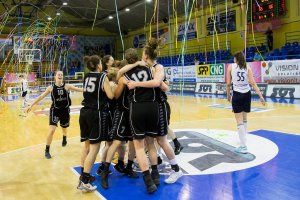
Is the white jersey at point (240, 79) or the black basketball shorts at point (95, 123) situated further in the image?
the white jersey at point (240, 79)

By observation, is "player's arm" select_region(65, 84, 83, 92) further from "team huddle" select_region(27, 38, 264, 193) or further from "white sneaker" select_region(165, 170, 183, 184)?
"white sneaker" select_region(165, 170, 183, 184)

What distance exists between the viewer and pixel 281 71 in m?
14.3

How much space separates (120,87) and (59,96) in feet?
7.93

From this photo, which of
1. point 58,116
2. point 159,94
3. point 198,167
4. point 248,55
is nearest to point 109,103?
point 159,94

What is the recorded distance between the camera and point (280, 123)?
26.2ft

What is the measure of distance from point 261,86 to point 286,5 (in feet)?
17.7

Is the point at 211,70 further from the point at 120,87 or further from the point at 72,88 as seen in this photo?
the point at 120,87

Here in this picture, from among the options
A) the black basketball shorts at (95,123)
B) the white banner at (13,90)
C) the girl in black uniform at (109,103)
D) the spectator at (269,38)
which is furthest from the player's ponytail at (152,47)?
the white banner at (13,90)

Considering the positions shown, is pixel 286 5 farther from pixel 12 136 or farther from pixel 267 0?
pixel 12 136

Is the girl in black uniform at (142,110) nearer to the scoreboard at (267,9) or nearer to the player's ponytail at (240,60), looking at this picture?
the player's ponytail at (240,60)

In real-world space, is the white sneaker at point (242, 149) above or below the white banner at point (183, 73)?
below

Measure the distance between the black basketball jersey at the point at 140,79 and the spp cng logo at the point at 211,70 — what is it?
14.1 metres

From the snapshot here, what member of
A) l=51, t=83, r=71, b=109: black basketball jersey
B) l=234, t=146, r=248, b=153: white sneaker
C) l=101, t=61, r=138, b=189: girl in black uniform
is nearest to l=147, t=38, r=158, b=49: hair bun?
l=101, t=61, r=138, b=189: girl in black uniform

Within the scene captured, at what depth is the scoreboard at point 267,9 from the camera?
1625cm
